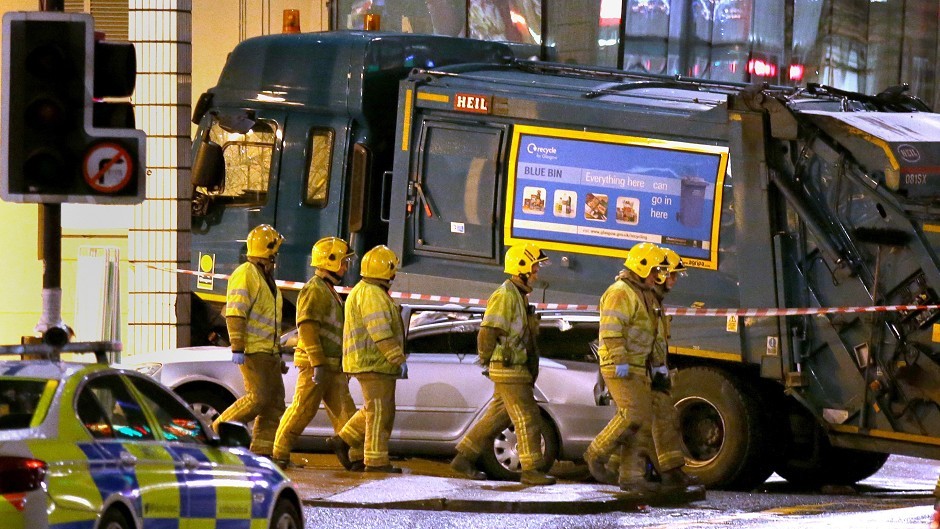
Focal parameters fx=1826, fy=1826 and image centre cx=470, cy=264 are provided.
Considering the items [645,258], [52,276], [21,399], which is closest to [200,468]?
[21,399]

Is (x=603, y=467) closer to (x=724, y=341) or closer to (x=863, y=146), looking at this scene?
(x=724, y=341)

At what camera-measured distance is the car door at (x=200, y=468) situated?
309 inches

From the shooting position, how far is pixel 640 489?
12.1 meters

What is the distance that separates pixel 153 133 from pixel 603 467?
24.3 ft

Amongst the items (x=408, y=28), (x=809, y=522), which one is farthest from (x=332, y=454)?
(x=408, y=28)

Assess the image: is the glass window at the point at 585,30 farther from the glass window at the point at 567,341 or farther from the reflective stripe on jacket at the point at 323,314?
the reflective stripe on jacket at the point at 323,314

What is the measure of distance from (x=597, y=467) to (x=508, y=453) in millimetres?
988

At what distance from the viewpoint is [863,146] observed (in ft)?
40.8

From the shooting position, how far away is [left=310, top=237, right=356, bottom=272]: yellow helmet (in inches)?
530

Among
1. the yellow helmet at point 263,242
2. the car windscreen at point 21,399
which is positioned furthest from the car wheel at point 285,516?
the yellow helmet at point 263,242

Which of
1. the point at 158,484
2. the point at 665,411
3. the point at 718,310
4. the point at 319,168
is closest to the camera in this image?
the point at 158,484

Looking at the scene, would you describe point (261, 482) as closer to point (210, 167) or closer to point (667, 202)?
point (667, 202)

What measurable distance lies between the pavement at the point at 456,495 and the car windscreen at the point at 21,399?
12.9 ft

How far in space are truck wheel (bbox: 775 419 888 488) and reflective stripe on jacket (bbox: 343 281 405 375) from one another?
2988 mm
